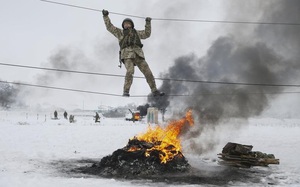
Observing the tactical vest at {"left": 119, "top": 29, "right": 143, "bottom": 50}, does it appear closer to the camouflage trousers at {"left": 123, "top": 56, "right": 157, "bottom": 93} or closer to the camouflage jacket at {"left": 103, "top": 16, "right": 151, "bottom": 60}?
the camouflage jacket at {"left": 103, "top": 16, "right": 151, "bottom": 60}

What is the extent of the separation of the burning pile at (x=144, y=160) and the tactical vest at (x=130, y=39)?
4.72 m

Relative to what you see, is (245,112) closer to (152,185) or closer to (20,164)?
(152,185)

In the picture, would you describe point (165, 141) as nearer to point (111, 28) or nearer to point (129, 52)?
point (129, 52)

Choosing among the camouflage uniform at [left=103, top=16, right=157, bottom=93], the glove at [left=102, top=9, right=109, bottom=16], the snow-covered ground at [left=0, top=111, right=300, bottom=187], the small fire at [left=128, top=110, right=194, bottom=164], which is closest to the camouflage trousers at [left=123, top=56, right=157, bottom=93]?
the camouflage uniform at [left=103, top=16, right=157, bottom=93]

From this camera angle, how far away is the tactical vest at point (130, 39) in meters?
9.62

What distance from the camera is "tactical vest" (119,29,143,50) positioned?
9.62 m

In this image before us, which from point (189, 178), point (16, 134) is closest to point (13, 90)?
point (16, 134)

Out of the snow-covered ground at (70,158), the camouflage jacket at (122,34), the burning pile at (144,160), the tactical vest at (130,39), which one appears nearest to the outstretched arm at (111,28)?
the camouflage jacket at (122,34)

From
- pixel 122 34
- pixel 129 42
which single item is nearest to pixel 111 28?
pixel 122 34

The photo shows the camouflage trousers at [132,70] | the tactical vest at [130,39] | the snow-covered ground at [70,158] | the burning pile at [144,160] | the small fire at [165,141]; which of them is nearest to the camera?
the tactical vest at [130,39]

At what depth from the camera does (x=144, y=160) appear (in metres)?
12.0

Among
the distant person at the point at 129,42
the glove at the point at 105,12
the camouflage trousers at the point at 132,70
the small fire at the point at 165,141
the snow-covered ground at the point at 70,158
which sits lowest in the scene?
the snow-covered ground at the point at 70,158

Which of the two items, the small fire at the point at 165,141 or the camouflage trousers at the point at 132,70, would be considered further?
the small fire at the point at 165,141

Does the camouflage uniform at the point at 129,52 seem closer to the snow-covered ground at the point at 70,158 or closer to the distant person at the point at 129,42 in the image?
the distant person at the point at 129,42
